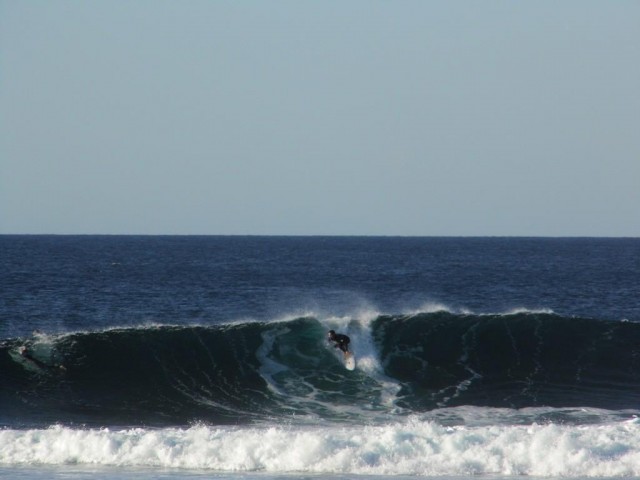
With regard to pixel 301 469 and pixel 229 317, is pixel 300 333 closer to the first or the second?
pixel 301 469

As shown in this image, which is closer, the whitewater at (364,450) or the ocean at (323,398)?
the whitewater at (364,450)

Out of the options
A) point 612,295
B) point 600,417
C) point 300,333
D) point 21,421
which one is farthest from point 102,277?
point 600,417

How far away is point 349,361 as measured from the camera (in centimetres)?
2500

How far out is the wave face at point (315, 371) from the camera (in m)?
21.6

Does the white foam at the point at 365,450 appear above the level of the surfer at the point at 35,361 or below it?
below

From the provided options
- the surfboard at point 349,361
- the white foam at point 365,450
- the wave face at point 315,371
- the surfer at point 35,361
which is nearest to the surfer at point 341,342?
the surfboard at point 349,361

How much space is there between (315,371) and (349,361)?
95cm

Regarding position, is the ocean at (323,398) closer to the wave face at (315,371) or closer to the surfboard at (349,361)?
the wave face at (315,371)

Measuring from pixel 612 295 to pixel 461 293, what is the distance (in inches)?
321

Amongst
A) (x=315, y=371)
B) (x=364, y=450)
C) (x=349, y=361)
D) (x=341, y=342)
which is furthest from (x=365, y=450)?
(x=341, y=342)

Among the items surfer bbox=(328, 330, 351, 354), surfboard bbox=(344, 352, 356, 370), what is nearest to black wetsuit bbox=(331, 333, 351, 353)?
surfer bbox=(328, 330, 351, 354)

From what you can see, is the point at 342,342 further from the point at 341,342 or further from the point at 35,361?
the point at 35,361

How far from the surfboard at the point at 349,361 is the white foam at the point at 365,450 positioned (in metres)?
7.52

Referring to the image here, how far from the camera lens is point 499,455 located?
16094mm
